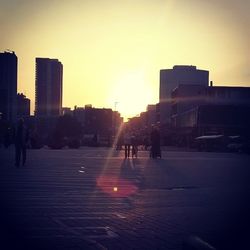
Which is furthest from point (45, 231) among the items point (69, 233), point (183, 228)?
point (183, 228)

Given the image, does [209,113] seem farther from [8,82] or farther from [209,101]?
[8,82]

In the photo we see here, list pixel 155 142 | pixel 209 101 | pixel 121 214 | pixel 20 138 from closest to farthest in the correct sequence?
pixel 121 214 < pixel 20 138 < pixel 155 142 < pixel 209 101

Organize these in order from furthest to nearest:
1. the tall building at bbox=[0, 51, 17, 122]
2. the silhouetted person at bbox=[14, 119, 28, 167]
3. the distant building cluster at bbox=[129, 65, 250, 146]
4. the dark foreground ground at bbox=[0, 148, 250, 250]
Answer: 1. the tall building at bbox=[0, 51, 17, 122]
2. the distant building cluster at bbox=[129, 65, 250, 146]
3. the silhouetted person at bbox=[14, 119, 28, 167]
4. the dark foreground ground at bbox=[0, 148, 250, 250]

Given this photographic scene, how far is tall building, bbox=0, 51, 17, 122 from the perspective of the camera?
104312 millimetres

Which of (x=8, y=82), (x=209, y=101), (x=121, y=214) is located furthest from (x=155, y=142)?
(x=8, y=82)

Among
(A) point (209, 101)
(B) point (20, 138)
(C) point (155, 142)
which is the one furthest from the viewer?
(A) point (209, 101)

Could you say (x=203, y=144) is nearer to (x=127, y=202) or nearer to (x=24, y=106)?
(x=127, y=202)

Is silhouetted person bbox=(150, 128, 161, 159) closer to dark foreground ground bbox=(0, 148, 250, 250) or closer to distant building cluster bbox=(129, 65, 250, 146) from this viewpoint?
dark foreground ground bbox=(0, 148, 250, 250)

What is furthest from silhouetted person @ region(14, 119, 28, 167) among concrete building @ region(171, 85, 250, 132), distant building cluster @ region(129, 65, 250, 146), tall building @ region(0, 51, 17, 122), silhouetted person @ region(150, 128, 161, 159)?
tall building @ region(0, 51, 17, 122)

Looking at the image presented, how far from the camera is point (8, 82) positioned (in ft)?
376

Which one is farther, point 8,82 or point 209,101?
point 8,82

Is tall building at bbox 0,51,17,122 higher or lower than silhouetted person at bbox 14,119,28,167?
higher

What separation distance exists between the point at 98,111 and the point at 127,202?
161685mm

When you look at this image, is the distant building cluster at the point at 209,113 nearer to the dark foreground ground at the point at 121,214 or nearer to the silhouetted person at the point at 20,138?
the silhouetted person at the point at 20,138
